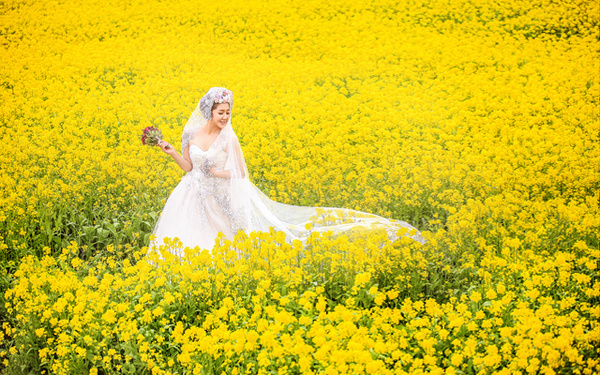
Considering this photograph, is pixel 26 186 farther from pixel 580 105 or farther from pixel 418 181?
pixel 580 105

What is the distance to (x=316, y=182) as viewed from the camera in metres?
7.75

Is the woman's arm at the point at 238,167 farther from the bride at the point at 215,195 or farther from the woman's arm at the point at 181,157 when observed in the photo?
the woman's arm at the point at 181,157

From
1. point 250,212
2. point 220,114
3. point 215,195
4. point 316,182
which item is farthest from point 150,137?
point 316,182

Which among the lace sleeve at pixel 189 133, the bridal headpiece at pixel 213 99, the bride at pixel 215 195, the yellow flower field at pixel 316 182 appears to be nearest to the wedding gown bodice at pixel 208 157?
the bride at pixel 215 195

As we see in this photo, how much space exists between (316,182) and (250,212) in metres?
1.59

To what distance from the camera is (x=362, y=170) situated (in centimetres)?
848

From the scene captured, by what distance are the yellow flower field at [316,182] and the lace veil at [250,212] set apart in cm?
43

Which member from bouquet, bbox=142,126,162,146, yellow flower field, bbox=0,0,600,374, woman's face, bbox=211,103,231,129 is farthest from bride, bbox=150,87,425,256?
yellow flower field, bbox=0,0,600,374

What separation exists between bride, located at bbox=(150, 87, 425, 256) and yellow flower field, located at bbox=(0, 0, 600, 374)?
1.47 ft

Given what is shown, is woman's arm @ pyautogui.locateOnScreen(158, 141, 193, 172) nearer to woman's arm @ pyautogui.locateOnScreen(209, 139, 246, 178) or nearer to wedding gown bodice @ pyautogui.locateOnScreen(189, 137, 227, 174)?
wedding gown bodice @ pyautogui.locateOnScreen(189, 137, 227, 174)

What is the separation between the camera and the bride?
20.5ft

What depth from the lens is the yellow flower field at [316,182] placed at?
421 centimetres

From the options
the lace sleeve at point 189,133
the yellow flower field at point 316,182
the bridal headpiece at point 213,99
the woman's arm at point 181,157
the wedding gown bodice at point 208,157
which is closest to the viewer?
the yellow flower field at point 316,182

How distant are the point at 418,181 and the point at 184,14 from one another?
11791 millimetres
